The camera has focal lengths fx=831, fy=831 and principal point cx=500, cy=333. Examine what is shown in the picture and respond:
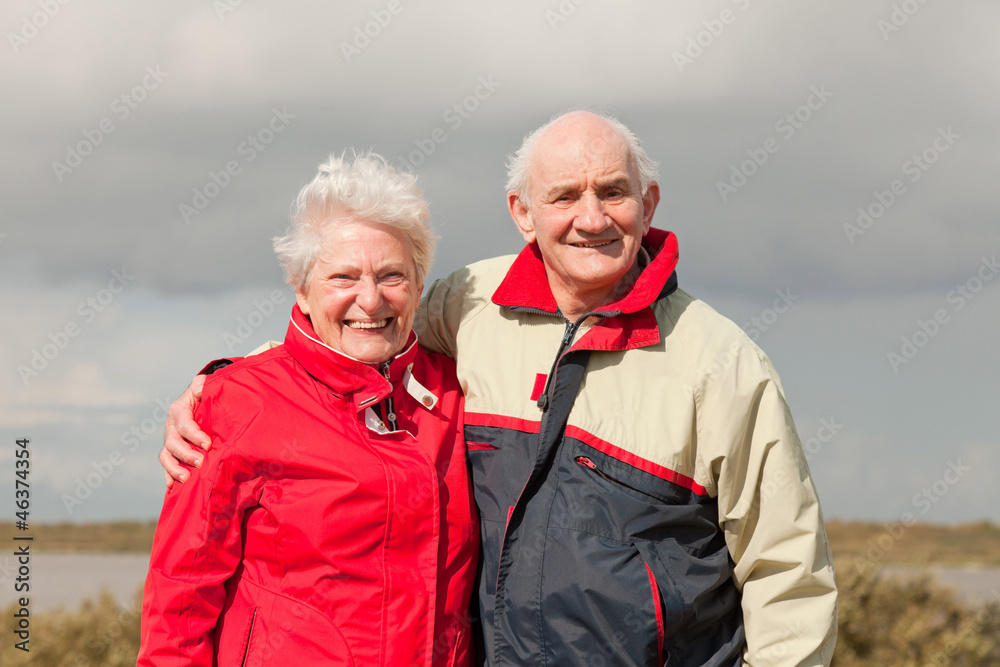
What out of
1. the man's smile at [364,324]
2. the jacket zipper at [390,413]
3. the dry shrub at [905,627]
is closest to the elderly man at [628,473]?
the jacket zipper at [390,413]

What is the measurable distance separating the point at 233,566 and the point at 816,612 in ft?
5.96

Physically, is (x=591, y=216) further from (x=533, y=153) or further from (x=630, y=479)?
(x=630, y=479)

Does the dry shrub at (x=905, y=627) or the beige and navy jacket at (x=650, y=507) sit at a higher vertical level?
the beige and navy jacket at (x=650, y=507)

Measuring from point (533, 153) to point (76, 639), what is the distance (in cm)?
489

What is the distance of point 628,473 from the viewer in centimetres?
261

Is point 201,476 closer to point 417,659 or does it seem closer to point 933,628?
point 417,659

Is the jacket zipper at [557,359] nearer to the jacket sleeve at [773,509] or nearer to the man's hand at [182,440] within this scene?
the jacket sleeve at [773,509]

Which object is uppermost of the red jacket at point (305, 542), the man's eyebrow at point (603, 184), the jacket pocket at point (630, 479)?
the man's eyebrow at point (603, 184)

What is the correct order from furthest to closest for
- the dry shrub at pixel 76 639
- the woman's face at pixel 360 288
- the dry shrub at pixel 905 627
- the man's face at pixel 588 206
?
the dry shrub at pixel 905 627 → the dry shrub at pixel 76 639 → the man's face at pixel 588 206 → the woman's face at pixel 360 288

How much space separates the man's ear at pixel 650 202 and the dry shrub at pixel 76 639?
4.62 meters

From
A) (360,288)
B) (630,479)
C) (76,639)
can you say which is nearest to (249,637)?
(360,288)

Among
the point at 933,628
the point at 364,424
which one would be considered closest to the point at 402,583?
the point at 364,424

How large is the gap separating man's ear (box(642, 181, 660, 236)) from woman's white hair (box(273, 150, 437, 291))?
2.56 ft

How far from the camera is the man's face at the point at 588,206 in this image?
9.21 ft
